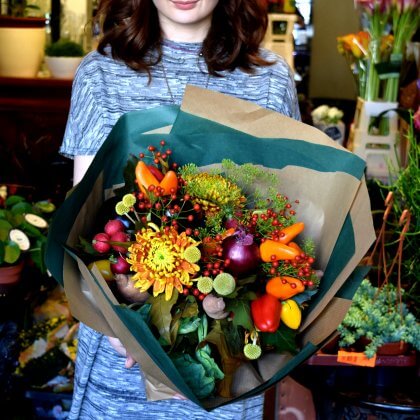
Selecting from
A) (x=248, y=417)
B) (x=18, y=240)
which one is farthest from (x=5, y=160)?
(x=248, y=417)

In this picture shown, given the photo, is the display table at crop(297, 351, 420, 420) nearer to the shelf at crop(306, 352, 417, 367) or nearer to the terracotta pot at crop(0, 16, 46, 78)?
the shelf at crop(306, 352, 417, 367)

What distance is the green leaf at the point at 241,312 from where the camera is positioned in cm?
131

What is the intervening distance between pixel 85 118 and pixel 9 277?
850 millimetres

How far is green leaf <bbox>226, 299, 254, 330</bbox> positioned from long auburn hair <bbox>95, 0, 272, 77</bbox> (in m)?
0.66

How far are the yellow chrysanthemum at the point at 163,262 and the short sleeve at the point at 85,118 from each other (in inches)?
19.4

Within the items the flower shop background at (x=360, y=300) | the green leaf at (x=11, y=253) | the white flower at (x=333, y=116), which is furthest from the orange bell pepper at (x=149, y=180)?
the white flower at (x=333, y=116)

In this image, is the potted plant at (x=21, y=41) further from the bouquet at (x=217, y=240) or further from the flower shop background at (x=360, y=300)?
the bouquet at (x=217, y=240)

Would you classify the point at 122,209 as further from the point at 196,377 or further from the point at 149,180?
the point at 196,377

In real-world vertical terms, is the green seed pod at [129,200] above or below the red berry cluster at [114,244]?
above

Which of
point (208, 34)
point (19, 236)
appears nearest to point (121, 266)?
point (208, 34)

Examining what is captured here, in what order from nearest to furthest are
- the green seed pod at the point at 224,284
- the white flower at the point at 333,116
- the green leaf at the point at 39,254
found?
the green seed pod at the point at 224,284 → the green leaf at the point at 39,254 → the white flower at the point at 333,116

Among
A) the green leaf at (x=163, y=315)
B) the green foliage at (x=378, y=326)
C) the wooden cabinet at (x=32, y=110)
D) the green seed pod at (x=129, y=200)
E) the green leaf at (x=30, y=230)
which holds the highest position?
the green seed pod at (x=129, y=200)

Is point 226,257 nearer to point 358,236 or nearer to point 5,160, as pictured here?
point 358,236

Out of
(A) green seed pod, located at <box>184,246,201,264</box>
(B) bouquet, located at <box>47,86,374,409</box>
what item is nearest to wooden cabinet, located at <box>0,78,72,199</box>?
(B) bouquet, located at <box>47,86,374,409</box>
